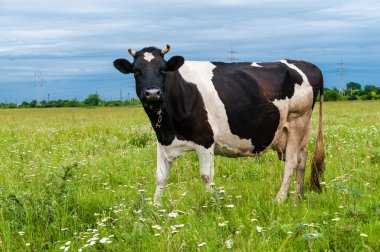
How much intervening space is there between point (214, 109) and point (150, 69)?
124cm

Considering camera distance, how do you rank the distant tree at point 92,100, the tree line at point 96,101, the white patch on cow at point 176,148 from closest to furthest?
the white patch on cow at point 176,148
the tree line at point 96,101
the distant tree at point 92,100

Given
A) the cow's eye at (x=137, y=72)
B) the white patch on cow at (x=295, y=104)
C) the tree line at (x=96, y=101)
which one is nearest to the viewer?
the cow's eye at (x=137, y=72)

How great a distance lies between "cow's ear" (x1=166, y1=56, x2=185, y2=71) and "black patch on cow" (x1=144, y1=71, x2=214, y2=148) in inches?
6.8

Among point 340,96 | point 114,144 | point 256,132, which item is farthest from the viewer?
point 340,96

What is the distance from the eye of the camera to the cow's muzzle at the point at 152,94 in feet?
22.5

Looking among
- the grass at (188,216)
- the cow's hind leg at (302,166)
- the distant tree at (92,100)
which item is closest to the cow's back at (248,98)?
the cow's hind leg at (302,166)

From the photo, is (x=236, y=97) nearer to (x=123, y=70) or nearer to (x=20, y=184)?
(x=123, y=70)

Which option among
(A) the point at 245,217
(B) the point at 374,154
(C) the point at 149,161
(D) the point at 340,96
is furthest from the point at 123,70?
(D) the point at 340,96

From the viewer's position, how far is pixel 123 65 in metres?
7.62

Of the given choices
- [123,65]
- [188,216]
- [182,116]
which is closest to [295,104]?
[182,116]

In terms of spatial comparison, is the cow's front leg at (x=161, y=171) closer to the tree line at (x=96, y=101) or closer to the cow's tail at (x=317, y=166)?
the cow's tail at (x=317, y=166)

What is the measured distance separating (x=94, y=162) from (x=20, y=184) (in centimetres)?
244

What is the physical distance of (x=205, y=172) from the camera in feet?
24.6

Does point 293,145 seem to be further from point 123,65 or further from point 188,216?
point 123,65
